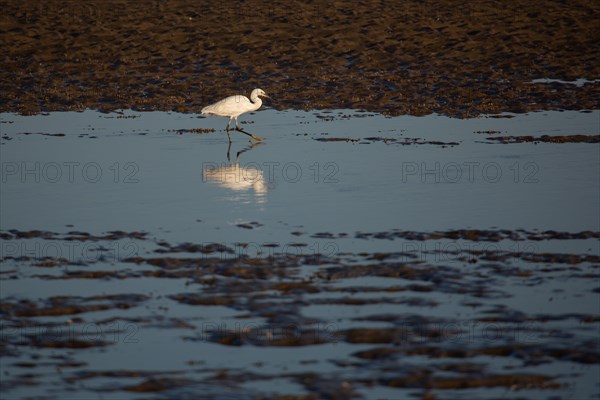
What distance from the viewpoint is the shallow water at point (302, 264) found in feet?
33.0

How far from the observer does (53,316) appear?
39.0 ft

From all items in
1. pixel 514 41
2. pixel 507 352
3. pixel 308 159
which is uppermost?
pixel 514 41

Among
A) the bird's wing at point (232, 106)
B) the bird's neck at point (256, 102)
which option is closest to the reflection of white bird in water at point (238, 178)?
the bird's wing at point (232, 106)

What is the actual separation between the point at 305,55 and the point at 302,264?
21.8 meters

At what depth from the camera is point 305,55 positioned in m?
34.8

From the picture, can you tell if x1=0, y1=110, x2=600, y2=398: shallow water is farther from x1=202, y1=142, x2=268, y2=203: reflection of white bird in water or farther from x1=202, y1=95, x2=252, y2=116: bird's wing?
x1=202, y1=95, x2=252, y2=116: bird's wing

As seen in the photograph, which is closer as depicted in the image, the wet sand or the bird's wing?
the bird's wing

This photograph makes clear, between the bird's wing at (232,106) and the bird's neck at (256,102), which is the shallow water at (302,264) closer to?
the bird's wing at (232,106)

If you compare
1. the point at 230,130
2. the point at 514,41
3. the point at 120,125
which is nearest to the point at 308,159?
the point at 230,130

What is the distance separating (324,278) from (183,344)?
285cm

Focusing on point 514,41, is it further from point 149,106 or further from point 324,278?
point 324,278

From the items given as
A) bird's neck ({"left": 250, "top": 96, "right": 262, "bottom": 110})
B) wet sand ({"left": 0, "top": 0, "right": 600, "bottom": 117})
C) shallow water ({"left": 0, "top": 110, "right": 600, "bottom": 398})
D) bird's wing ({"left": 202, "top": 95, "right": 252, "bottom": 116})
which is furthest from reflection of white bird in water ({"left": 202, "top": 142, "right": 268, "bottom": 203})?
wet sand ({"left": 0, "top": 0, "right": 600, "bottom": 117})

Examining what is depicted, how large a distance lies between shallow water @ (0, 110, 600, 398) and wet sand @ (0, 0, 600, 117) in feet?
16.4

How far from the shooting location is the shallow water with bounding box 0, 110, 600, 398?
10055mm
